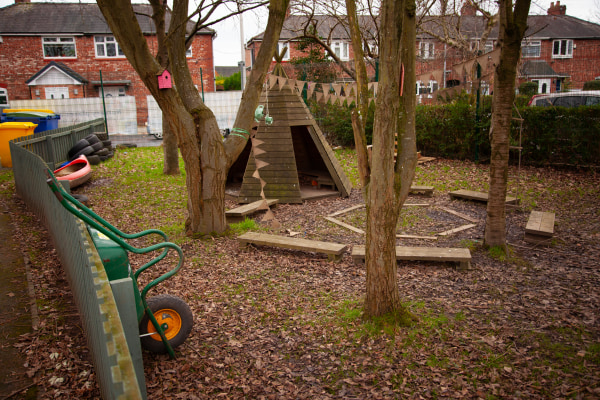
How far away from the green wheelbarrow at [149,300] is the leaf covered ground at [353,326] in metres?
0.20

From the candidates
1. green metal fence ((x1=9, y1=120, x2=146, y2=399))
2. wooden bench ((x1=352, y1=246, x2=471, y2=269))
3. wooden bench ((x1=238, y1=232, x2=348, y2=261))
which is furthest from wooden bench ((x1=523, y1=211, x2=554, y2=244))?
green metal fence ((x1=9, y1=120, x2=146, y2=399))

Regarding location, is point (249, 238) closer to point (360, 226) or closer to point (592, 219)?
point (360, 226)

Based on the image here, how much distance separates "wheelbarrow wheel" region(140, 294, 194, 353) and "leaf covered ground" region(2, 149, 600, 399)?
0.48ft

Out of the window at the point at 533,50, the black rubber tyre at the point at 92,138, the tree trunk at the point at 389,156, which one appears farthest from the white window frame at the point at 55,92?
the window at the point at 533,50

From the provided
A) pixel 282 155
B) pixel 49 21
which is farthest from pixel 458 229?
pixel 49 21

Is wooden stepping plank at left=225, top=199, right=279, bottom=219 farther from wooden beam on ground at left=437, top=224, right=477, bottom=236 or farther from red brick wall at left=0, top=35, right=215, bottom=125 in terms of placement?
red brick wall at left=0, top=35, right=215, bottom=125

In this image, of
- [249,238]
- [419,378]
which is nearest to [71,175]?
[249,238]

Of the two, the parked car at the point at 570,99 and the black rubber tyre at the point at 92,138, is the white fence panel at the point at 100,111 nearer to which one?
the black rubber tyre at the point at 92,138

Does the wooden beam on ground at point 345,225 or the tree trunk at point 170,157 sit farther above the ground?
the tree trunk at point 170,157

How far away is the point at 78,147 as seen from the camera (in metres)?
13.6

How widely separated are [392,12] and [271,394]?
3275 mm

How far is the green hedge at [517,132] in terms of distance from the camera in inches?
409

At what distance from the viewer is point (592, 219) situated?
24.3 ft

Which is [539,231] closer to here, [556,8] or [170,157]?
[170,157]
